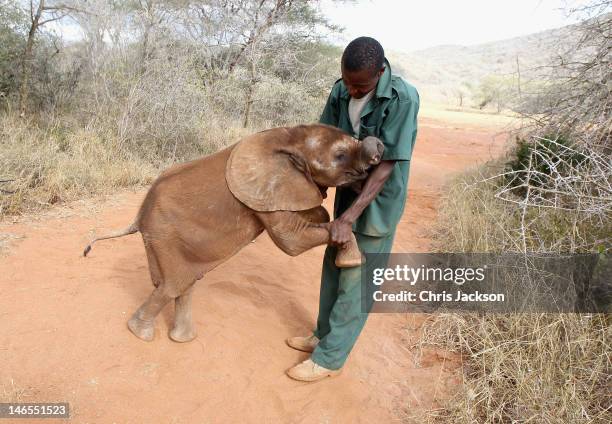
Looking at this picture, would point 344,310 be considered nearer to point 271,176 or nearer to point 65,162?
point 271,176

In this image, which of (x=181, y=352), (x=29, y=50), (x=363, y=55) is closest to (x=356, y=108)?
(x=363, y=55)

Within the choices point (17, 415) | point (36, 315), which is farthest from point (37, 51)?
point (17, 415)

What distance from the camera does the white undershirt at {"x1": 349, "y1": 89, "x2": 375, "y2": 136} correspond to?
2393mm

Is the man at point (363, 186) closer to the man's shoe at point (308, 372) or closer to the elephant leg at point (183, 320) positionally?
the man's shoe at point (308, 372)

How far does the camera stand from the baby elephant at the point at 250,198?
232 centimetres

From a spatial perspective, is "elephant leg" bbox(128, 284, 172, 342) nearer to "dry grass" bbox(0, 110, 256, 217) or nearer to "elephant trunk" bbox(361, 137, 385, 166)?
"elephant trunk" bbox(361, 137, 385, 166)

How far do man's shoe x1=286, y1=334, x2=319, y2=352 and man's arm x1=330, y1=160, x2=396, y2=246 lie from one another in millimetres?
1067

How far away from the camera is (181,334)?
2.92 m

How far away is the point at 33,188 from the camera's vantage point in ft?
16.9

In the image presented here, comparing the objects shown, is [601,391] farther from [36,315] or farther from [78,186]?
[78,186]

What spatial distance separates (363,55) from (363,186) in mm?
667

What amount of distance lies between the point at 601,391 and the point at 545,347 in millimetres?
366

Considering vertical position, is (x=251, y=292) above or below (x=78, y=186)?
below

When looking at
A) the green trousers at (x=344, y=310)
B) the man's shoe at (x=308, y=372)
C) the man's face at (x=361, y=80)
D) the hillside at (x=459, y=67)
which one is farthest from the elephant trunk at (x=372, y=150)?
the hillside at (x=459, y=67)
